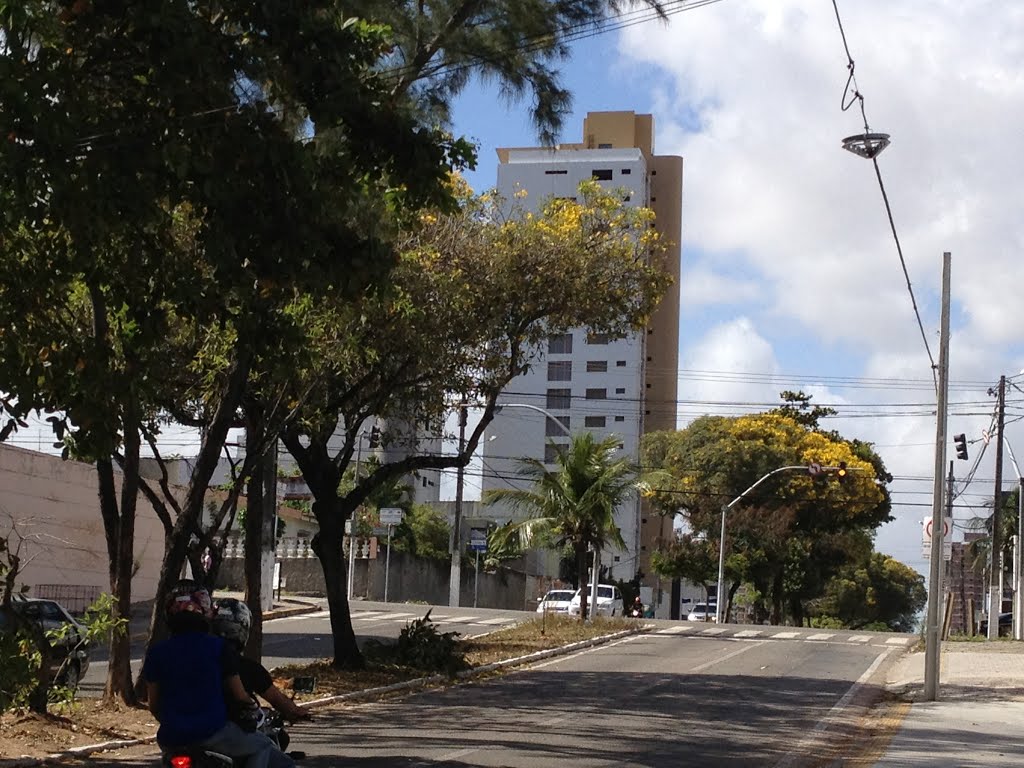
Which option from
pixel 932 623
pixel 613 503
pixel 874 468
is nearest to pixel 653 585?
pixel 874 468

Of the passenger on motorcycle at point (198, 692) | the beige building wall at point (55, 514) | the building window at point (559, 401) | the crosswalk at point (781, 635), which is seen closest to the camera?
the passenger on motorcycle at point (198, 692)

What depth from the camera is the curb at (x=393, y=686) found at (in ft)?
40.6

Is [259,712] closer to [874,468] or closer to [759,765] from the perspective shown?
[759,765]

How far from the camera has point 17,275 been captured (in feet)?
35.3

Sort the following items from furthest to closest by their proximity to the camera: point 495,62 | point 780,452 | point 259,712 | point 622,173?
1. point 622,173
2. point 780,452
3. point 495,62
4. point 259,712

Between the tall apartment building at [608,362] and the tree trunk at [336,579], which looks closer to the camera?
the tree trunk at [336,579]

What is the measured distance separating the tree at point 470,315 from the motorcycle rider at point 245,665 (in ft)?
31.9

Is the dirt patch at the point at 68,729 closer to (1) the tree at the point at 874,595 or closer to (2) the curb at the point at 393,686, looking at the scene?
(2) the curb at the point at 393,686

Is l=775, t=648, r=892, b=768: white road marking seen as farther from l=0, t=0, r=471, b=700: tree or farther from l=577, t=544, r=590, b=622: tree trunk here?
l=577, t=544, r=590, b=622: tree trunk

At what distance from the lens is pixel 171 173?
33.7 feet

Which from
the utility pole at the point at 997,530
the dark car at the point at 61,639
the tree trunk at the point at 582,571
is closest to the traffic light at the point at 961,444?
the utility pole at the point at 997,530

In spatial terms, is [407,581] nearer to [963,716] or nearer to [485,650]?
[485,650]

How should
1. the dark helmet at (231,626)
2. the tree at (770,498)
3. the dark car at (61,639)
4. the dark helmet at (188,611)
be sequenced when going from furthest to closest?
1. the tree at (770,498)
2. the dark car at (61,639)
3. the dark helmet at (231,626)
4. the dark helmet at (188,611)

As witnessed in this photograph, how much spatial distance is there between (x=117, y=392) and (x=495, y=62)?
18.8ft
